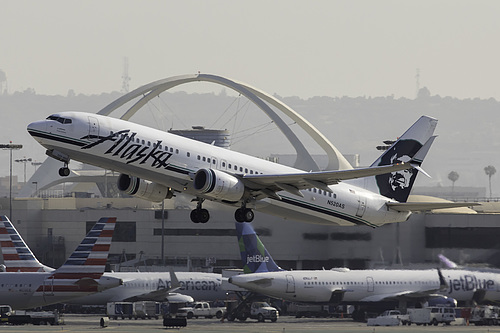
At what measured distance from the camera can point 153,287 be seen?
95.8m

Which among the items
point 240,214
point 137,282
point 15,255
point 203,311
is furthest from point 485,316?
point 15,255

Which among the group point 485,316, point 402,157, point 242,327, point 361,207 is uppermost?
point 402,157

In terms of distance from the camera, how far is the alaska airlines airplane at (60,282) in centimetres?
7875

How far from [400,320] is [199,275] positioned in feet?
74.2

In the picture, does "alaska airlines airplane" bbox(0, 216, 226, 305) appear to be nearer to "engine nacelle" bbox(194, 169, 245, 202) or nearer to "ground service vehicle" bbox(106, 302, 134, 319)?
"ground service vehicle" bbox(106, 302, 134, 319)

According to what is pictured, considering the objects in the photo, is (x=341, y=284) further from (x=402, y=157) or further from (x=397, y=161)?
(x=402, y=157)

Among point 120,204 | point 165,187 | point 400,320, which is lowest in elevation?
point 400,320

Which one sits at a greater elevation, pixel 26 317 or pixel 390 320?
pixel 26 317

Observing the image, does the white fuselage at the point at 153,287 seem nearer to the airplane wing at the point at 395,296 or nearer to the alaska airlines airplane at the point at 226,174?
the airplane wing at the point at 395,296

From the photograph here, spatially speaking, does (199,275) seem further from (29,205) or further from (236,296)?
(29,205)

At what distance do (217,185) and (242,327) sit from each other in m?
29.6

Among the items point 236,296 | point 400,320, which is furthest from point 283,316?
point 400,320

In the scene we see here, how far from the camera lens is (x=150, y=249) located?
13062 centimetres

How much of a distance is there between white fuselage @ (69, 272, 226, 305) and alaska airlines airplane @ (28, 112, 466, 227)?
104 ft
